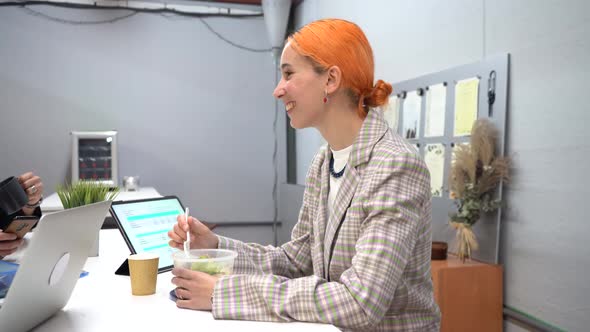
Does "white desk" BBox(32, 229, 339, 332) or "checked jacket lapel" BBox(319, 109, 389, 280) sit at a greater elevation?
"checked jacket lapel" BBox(319, 109, 389, 280)

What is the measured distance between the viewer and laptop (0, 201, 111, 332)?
0.83 meters

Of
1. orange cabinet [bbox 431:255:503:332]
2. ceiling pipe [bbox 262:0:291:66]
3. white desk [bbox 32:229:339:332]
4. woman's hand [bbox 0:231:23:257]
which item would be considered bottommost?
orange cabinet [bbox 431:255:503:332]

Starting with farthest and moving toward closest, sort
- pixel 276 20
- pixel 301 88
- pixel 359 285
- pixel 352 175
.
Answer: pixel 276 20 → pixel 301 88 → pixel 352 175 → pixel 359 285

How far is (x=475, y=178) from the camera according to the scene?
2.08m

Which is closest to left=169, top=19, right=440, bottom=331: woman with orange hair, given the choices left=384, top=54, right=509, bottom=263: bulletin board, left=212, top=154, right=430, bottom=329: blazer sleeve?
left=212, top=154, right=430, bottom=329: blazer sleeve

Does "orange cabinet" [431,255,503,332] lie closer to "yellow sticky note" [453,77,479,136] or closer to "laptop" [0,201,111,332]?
"yellow sticky note" [453,77,479,136]

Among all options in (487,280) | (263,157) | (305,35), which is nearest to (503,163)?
(487,280)

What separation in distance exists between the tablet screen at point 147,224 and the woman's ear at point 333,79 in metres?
0.64

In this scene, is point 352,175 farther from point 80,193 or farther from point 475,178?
point 475,178

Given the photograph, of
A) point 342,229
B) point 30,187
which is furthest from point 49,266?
point 30,187

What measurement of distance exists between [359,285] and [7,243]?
Result: 1.15 m

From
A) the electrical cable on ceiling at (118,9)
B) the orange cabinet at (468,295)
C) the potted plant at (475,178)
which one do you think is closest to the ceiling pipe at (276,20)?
the electrical cable on ceiling at (118,9)

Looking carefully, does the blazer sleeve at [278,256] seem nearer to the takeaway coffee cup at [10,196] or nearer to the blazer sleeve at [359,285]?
the blazer sleeve at [359,285]

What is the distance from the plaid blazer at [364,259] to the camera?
1033 mm
